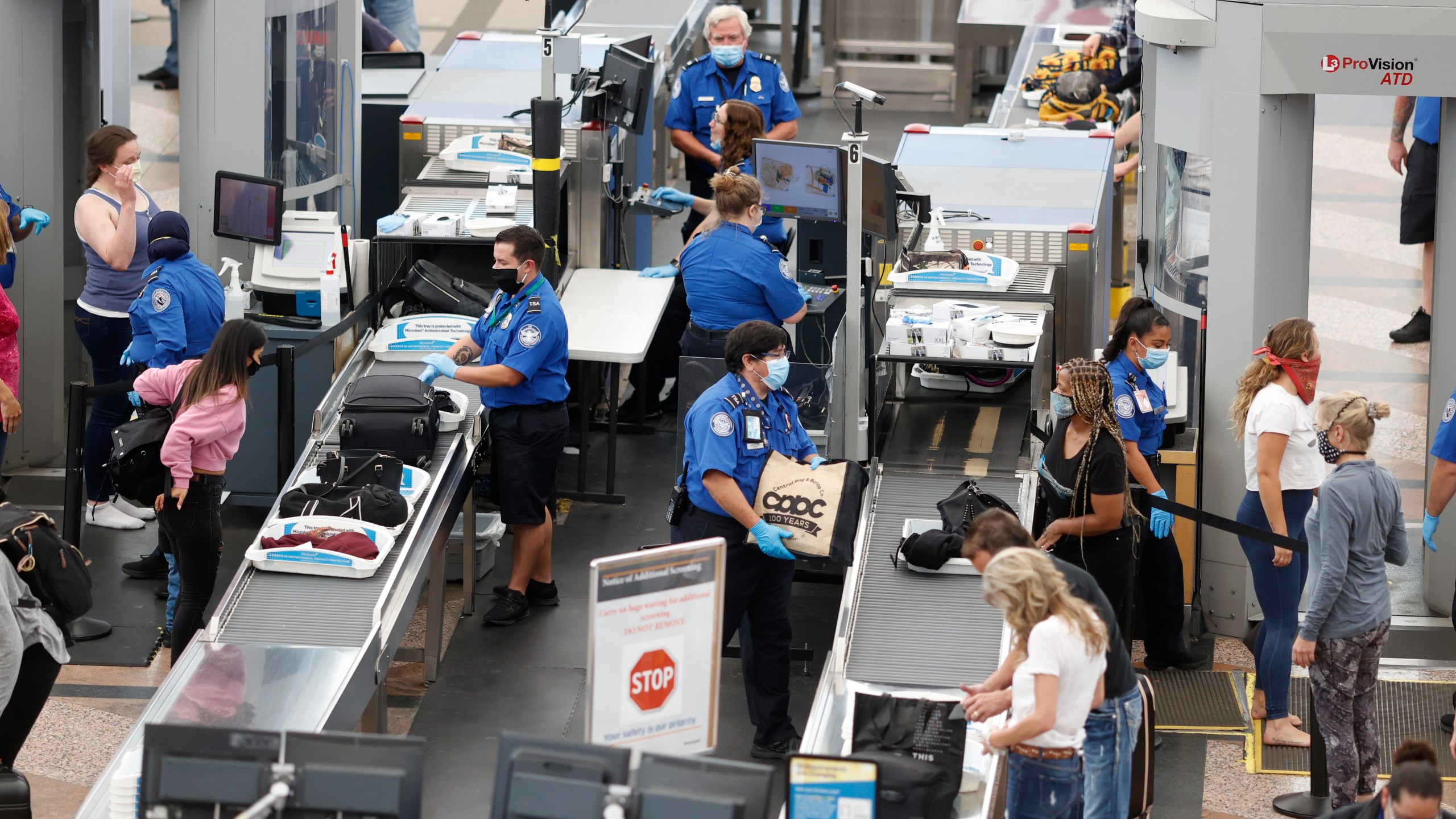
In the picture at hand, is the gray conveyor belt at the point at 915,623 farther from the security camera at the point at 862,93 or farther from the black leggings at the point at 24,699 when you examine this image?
the black leggings at the point at 24,699

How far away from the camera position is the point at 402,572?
283 inches

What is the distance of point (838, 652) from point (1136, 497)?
167cm

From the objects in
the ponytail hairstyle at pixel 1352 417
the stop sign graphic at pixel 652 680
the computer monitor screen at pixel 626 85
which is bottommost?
the stop sign graphic at pixel 652 680

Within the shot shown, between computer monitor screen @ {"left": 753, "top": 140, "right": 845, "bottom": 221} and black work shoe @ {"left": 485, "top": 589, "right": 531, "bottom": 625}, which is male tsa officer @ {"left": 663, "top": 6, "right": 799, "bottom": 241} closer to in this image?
computer monitor screen @ {"left": 753, "top": 140, "right": 845, "bottom": 221}

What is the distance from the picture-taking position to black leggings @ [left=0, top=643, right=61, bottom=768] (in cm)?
629

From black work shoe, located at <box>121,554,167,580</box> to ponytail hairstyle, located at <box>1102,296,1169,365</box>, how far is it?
4.50 metres

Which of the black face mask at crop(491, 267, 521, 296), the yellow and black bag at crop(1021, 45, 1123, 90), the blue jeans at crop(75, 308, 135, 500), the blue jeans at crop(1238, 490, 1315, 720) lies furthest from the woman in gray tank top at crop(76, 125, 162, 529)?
the yellow and black bag at crop(1021, 45, 1123, 90)

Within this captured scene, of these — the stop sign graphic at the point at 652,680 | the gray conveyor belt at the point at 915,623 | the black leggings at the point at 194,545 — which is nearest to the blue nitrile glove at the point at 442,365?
the black leggings at the point at 194,545

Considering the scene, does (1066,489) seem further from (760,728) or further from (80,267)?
(80,267)

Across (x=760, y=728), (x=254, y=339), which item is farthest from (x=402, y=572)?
(x=760, y=728)

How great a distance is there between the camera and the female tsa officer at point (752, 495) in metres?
6.67

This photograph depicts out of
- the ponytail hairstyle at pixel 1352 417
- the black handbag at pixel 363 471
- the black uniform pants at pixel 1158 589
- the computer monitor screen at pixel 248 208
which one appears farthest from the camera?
the computer monitor screen at pixel 248 208

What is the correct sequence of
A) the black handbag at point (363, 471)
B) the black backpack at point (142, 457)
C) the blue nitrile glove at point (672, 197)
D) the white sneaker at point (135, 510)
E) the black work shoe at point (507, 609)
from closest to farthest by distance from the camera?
1. the black backpack at point (142, 457)
2. the black handbag at point (363, 471)
3. the black work shoe at point (507, 609)
4. the white sneaker at point (135, 510)
5. the blue nitrile glove at point (672, 197)

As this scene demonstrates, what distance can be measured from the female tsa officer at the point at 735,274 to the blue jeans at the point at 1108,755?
3.24 m
